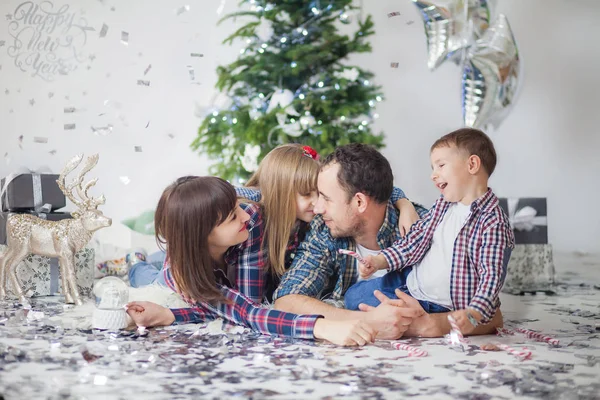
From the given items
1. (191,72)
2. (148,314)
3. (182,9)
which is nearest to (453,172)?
(148,314)

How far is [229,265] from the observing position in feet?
8.14

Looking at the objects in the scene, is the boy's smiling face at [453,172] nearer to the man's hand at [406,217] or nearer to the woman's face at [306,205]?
the man's hand at [406,217]

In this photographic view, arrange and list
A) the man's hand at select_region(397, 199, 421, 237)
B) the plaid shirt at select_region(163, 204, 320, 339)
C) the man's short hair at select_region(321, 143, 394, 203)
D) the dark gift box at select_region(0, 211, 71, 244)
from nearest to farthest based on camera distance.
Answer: the plaid shirt at select_region(163, 204, 320, 339) → the man's short hair at select_region(321, 143, 394, 203) → the man's hand at select_region(397, 199, 421, 237) → the dark gift box at select_region(0, 211, 71, 244)

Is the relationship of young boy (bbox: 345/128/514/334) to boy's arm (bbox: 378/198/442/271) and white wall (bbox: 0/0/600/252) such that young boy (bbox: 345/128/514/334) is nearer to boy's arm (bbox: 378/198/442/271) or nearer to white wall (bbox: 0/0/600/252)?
boy's arm (bbox: 378/198/442/271)

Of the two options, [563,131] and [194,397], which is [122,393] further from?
[563,131]

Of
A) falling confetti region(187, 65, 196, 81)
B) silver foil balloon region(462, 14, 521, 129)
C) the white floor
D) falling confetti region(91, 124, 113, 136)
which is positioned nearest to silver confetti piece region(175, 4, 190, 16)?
falling confetti region(187, 65, 196, 81)

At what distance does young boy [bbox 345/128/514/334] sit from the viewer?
2.09 m

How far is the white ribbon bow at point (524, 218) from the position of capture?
139 inches

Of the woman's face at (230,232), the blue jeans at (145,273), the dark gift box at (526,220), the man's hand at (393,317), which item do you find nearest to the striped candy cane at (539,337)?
the man's hand at (393,317)

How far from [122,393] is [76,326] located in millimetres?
833

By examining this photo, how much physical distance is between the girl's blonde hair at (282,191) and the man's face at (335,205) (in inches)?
5.9

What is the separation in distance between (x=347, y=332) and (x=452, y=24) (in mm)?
2349

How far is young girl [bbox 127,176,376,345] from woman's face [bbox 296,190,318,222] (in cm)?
30

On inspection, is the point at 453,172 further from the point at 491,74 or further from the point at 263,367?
the point at 491,74
